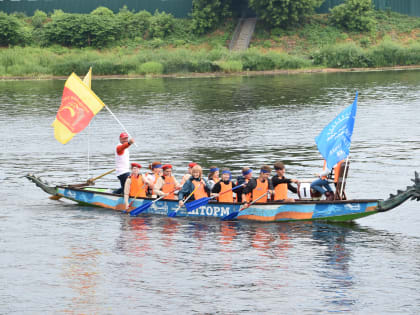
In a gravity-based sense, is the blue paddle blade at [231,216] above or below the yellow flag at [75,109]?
below

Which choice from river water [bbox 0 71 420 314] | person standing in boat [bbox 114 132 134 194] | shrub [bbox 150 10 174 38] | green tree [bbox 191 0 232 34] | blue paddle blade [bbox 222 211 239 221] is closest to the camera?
river water [bbox 0 71 420 314]

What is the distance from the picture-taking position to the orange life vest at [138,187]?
22016 millimetres

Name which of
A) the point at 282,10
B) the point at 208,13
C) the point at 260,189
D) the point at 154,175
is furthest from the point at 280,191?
the point at 208,13

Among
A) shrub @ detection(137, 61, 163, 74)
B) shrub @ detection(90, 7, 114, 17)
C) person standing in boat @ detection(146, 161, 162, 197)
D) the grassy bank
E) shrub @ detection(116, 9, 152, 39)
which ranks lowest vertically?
person standing in boat @ detection(146, 161, 162, 197)

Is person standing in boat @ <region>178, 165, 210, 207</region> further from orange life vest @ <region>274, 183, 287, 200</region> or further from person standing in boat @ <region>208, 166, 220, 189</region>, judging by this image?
orange life vest @ <region>274, 183, 287, 200</region>

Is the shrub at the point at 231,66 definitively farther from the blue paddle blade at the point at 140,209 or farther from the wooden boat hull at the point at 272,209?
the blue paddle blade at the point at 140,209

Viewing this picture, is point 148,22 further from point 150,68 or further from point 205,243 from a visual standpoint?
point 205,243

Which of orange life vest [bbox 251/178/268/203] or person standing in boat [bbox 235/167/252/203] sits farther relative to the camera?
person standing in boat [bbox 235/167/252/203]

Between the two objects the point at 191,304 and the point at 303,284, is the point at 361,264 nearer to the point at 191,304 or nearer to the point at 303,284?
the point at 303,284

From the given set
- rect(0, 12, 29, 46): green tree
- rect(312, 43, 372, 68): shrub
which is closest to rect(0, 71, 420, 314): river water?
rect(312, 43, 372, 68): shrub

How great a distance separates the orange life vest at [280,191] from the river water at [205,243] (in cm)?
92

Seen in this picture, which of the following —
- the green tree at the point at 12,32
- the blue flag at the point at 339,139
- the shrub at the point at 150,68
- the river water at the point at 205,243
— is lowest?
the river water at the point at 205,243

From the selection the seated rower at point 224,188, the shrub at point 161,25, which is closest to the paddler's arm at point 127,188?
the seated rower at point 224,188

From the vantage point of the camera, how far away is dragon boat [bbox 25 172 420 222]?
18.9 meters
